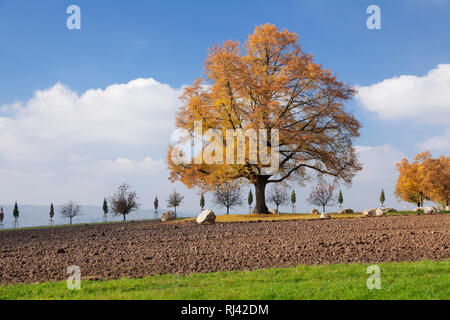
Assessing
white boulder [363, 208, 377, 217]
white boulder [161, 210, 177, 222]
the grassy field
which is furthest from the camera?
white boulder [161, 210, 177, 222]

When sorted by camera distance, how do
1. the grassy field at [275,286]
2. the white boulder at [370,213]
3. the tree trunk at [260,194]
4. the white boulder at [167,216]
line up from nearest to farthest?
the grassy field at [275,286] < the white boulder at [370,213] < the white boulder at [167,216] < the tree trunk at [260,194]

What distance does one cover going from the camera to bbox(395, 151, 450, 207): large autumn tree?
122 ft

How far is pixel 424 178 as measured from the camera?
3712 cm

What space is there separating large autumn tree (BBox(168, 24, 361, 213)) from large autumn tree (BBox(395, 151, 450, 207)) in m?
14.5

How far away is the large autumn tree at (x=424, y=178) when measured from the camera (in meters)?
37.2

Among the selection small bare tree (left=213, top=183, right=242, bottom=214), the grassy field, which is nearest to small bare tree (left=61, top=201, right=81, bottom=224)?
small bare tree (left=213, top=183, right=242, bottom=214)

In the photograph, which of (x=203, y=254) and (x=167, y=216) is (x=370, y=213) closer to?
(x=167, y=216)

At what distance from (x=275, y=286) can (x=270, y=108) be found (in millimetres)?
19475

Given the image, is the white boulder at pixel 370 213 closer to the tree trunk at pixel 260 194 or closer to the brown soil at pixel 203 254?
the tree trunk at pixel 260 194

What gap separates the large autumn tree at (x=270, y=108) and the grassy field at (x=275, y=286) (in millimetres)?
17844

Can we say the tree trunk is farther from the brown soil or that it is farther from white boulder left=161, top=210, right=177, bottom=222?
the brown soil

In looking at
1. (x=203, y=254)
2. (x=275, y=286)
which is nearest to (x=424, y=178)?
(x=203, y=254)

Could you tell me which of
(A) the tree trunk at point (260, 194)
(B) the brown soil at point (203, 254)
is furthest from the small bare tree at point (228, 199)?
(B) the brown soil at point (203, 254)

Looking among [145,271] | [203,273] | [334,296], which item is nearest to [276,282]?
[334,296]
